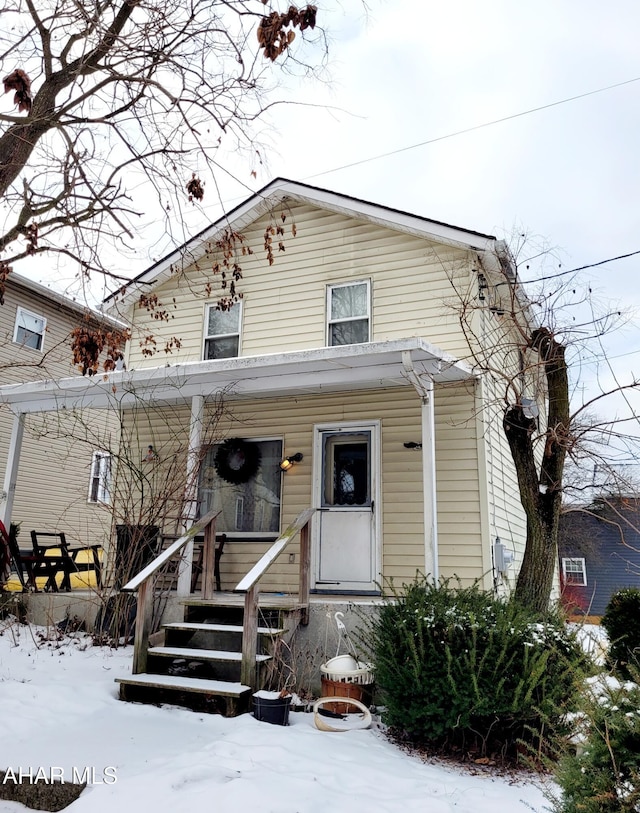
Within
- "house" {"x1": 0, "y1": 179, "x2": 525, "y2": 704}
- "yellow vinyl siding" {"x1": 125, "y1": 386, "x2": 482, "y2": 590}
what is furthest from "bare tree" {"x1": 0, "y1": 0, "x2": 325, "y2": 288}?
"yellow vinyl siding" {"x1": 125, "y1": 386, "x2": 482, "y2": 590}

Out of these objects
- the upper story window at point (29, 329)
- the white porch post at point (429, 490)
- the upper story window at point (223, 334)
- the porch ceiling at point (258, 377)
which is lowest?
the white porch post at point (429, 490)

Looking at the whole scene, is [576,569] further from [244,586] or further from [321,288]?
[244,586]

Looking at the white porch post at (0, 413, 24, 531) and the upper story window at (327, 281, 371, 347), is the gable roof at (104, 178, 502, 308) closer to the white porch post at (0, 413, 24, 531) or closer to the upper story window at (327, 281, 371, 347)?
the upper story window at (327, 281, 371, 347)

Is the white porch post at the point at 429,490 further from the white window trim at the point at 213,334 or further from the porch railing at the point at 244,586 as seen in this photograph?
the white window trim at the point at 213,334

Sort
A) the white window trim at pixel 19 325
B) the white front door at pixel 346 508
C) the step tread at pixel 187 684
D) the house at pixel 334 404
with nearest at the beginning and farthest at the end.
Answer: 1. the step tread at pixel 187 684
2. the house at pixel 334 404
3. the white front door at pixel 346 508
4. the white window trim at pixel 19 325

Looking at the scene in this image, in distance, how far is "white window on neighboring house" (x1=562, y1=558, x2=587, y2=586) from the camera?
72.3 ft

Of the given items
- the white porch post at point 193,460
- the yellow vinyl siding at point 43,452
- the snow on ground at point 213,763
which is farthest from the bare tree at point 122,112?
the yellow vinyl siding at point 43,452

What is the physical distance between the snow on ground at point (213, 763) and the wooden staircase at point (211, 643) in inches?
8.0

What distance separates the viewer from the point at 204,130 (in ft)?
16.9

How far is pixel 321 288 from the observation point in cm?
931

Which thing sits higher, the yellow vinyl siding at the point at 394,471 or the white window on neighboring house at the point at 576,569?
the yellow vinyl siding at the point at 394,471

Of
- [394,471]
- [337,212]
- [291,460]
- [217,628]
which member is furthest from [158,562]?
[337,212]

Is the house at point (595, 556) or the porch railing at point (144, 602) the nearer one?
the porch railing at point (144, 602)

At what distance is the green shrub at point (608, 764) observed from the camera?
238 centimetres
